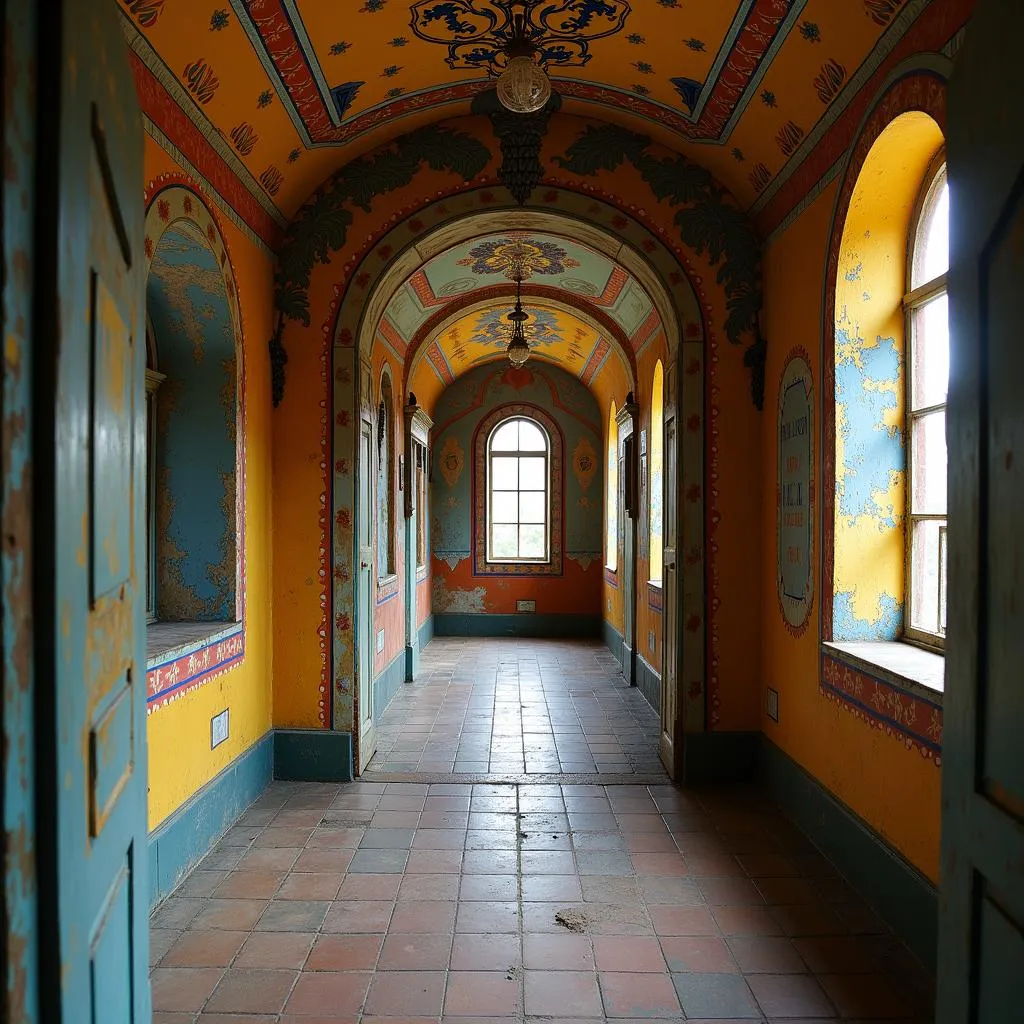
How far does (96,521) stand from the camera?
129 centimetres

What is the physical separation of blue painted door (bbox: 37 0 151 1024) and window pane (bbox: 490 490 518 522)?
11.1m

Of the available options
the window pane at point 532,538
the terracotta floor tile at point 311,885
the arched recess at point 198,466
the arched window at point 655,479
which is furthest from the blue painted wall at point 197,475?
the window pane at point 532,538

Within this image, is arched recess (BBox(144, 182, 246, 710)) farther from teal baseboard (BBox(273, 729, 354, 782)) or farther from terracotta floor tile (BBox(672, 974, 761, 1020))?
terracotta floor tile (BBox(672, 974, 761, 1020))

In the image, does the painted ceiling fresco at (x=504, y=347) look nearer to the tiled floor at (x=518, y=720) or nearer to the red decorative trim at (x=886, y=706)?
the tiled floor at (x=518, y=720)

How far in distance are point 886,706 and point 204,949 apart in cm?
272

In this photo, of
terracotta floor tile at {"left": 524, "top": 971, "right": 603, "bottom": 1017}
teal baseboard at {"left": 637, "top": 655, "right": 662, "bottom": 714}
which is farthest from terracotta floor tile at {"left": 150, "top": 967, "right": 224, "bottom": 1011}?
teal baseboard at {"left": 637, "top": 655, "right": 662, "bottom": 714}

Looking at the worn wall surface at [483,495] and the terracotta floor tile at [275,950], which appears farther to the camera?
the worn wall surface at [483,495]

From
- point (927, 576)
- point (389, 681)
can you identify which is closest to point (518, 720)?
point (389, 681)

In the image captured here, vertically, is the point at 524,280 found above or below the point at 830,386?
above

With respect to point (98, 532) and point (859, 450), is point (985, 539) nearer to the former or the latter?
point (98, 532)

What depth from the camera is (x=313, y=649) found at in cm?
518

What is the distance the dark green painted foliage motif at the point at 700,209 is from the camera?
5.15 m

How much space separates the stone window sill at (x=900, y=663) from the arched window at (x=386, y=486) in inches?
182

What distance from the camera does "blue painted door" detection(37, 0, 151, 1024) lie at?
1092 mm
